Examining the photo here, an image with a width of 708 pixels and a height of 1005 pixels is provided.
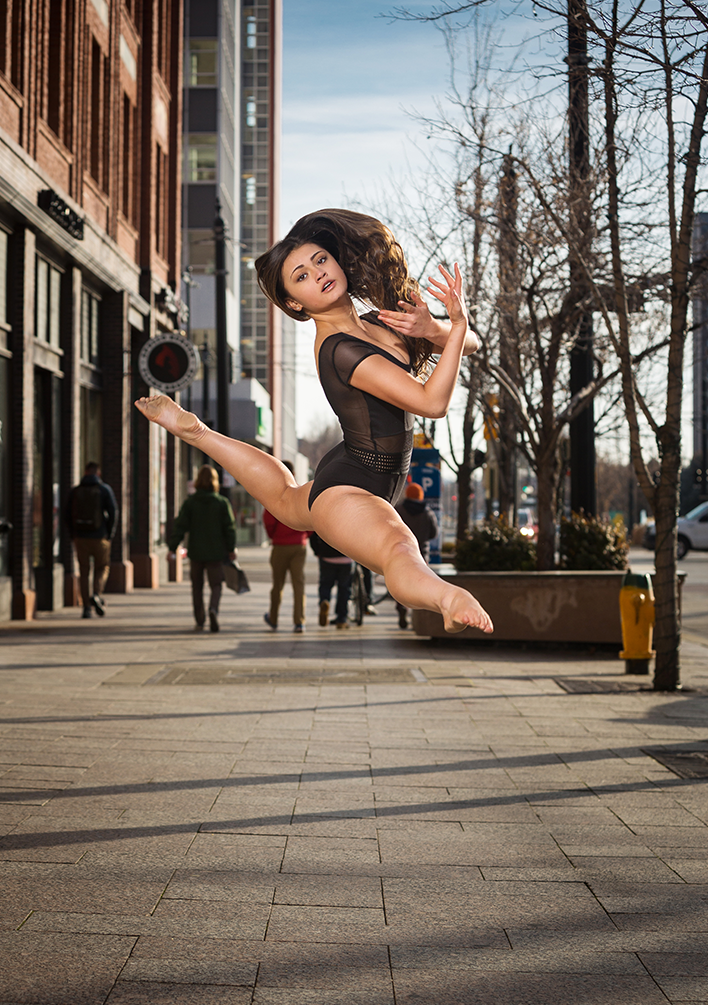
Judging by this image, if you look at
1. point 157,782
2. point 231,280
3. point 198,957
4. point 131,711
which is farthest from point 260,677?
point 231,280

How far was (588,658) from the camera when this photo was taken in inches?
547

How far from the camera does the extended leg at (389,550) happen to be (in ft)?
6.35

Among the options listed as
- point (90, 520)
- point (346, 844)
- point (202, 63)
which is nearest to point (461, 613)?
point (346, 844)

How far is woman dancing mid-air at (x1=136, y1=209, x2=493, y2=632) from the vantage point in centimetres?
215

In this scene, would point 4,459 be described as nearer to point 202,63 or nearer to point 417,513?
point 417,513

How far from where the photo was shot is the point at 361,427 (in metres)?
2.24

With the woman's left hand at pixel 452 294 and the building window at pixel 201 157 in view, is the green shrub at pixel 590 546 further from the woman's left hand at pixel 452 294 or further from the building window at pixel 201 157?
the building window at pixel 201 157

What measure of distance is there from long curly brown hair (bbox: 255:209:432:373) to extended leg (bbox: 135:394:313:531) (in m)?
0.34

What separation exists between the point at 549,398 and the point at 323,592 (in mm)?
4286

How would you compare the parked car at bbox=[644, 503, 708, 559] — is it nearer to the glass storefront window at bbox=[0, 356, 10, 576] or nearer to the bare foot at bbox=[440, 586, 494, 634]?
the glass storefront window at bbox=[0, 356, 10, 576]

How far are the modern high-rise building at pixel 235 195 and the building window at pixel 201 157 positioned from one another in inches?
1.9

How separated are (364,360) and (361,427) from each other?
0.43 feet

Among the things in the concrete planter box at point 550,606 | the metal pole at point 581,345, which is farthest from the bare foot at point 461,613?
the concrete planter box at point 550,606

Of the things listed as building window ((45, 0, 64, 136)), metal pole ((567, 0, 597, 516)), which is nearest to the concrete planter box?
metal pole ((567, 0, 597, 516))
